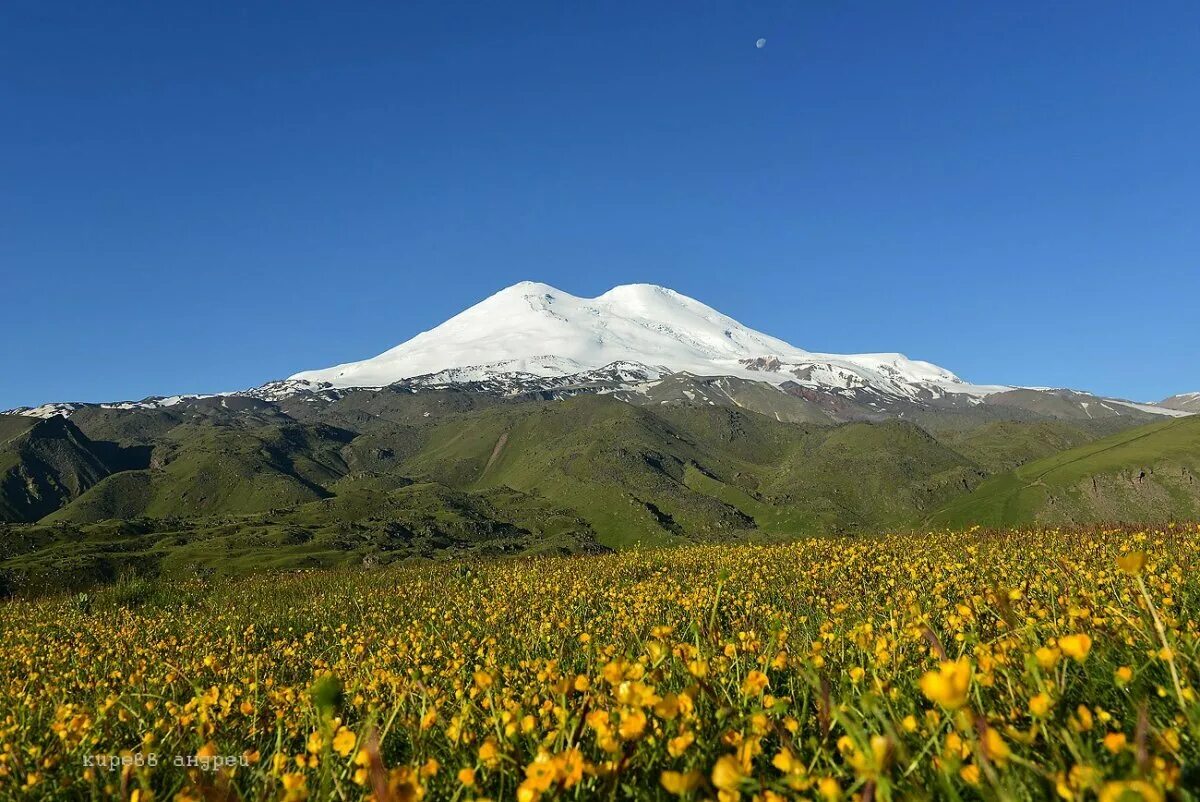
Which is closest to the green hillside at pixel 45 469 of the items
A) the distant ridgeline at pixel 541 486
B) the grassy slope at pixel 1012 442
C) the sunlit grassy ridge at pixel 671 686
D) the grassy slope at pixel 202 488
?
the distant ridgeline at pixel 541 486

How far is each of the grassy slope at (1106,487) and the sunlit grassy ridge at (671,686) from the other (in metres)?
23.5

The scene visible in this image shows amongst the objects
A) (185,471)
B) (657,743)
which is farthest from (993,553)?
(185,471)

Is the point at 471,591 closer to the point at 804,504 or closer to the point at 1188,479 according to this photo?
the point at 1188,479

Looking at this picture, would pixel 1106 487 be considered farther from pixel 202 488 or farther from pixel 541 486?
pixel 202 488

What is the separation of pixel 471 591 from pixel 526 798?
12.5 m

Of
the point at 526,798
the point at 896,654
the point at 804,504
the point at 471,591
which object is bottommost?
the point at 804,504

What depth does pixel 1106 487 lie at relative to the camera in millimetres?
34062

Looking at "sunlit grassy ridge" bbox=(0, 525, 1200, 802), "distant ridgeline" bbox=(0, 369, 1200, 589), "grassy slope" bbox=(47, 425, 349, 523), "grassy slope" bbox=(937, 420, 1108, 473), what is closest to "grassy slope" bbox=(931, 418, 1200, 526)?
"distant ridgeline" bbox=(0, 369, 1200, 589)

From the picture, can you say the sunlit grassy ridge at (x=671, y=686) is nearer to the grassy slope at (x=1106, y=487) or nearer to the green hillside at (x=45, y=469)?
the grassy slope at (x=1106, y=487)

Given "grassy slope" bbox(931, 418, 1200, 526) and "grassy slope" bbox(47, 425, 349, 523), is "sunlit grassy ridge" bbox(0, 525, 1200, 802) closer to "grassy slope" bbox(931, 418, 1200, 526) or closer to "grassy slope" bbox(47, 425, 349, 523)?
"grassy slope" bbox(931, 418, 1200, 526)

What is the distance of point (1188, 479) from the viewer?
1280 inches

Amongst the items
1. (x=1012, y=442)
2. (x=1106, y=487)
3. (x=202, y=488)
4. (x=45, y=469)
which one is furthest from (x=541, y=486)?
(x=45, y=469)

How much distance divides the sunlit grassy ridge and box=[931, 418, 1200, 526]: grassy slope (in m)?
23.5

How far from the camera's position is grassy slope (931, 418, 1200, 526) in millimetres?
32031
